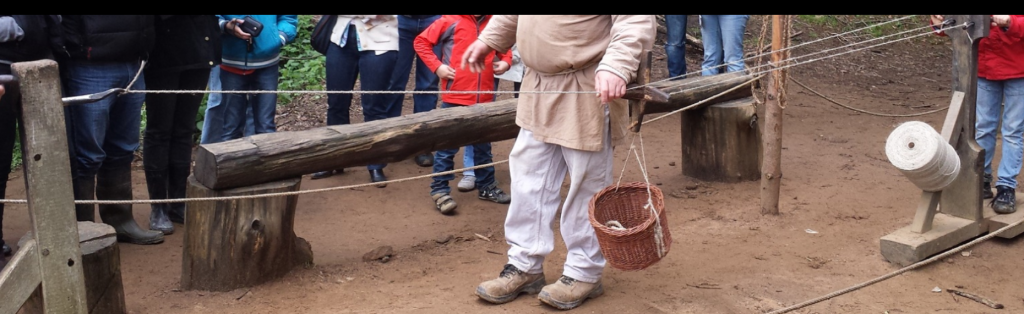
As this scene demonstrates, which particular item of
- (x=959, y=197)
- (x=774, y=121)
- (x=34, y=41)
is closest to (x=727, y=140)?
(x=774, y=121)

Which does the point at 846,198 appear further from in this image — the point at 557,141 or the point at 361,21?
the point at 361,21

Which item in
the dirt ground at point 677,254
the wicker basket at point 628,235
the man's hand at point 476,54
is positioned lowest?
the dirt ground at point 677,254

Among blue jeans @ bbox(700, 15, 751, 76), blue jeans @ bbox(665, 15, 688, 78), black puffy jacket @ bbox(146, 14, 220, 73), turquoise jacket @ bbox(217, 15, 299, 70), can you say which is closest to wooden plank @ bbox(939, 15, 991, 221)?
blue jeans @ bbox(700, 15, 751, 76)

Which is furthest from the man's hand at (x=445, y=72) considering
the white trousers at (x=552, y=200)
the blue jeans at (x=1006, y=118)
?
the blue jeans at (x=1006, y=118)

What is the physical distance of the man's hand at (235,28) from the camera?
5.26 metres

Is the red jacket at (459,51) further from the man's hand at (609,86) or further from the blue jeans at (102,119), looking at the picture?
the man's hand at (609,86)

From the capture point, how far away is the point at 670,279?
14.2 feet

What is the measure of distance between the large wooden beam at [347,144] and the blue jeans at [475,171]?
0.47 meters

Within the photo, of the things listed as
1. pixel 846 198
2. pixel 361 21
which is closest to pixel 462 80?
pixel 361 21

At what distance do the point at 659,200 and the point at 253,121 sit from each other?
3.53 metres

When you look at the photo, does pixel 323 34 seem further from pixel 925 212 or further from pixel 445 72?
pixel 925 212

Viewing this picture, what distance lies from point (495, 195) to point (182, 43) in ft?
7.00

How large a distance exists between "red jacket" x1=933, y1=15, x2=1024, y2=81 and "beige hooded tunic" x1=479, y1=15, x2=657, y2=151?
237 cm

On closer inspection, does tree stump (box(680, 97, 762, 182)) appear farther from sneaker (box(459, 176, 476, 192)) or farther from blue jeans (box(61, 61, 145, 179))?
blue jeans (box(61, 61, 145, 179))
